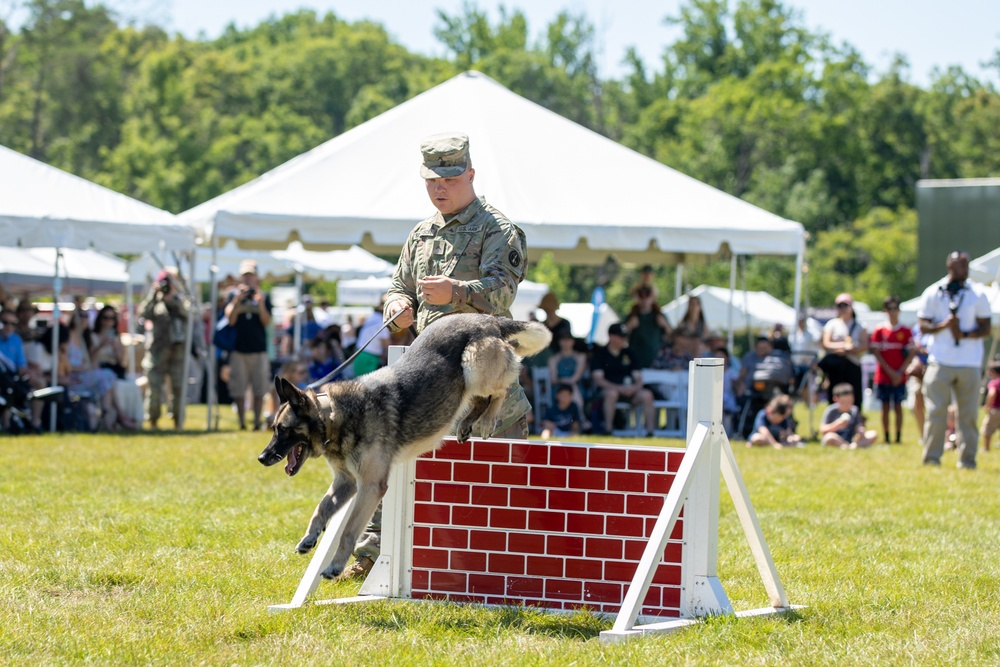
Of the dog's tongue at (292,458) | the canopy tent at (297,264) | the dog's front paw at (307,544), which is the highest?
the canopy tent at (297,264)

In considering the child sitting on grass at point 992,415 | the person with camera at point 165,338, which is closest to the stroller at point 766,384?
the child sitting on grass at point 992,415

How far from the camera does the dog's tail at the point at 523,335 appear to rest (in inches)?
203

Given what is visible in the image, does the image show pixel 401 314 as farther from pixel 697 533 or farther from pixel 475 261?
pixel 697 533

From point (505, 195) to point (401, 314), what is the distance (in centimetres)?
858

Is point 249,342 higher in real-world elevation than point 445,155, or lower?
lower

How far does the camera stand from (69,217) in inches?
538

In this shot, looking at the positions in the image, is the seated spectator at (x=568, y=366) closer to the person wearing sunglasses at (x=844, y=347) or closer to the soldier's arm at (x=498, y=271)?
the person wearing sunglasses at (x=844, y=347)

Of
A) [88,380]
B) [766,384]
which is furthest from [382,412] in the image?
[766,384]

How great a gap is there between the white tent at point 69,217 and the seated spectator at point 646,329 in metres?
5.90

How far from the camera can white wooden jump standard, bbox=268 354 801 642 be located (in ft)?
15.9

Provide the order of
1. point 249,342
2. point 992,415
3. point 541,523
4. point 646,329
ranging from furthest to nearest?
point 646,329 → point 249,342 → point 992,415 → point 541,523

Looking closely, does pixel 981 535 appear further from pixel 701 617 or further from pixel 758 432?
pixel 758 432

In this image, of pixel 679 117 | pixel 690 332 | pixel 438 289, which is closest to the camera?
pixel 438 289

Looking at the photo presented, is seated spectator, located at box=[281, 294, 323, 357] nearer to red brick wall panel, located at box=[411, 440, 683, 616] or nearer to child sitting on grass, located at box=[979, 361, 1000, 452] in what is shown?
child sitting on grass, located at box=[979, 361, 1000, 452]
